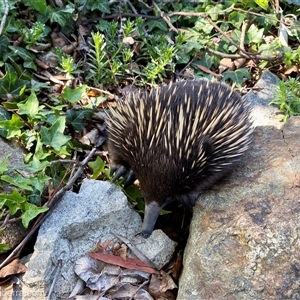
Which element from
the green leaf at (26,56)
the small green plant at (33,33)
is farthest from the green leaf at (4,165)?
the small green plant at (33,33)

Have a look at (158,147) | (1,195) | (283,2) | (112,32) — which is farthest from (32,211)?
(283,2)

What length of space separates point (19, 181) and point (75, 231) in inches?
16.7

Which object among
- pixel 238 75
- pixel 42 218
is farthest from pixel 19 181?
pixel 238 75

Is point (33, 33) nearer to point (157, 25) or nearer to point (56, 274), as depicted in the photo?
point (157, 25)

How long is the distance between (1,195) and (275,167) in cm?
157

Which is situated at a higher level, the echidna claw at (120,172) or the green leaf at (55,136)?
the green leaf at (55,136)

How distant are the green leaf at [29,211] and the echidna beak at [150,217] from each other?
1.81 feet

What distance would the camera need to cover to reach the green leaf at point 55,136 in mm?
3258

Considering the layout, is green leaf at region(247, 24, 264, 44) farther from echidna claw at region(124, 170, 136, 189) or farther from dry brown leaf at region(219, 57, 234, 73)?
echidna claw at region(124, 170, 136, 189)

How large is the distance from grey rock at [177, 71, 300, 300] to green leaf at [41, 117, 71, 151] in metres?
0.94

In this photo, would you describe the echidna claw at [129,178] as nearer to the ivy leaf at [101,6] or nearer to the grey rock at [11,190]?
the grey rock at [11,190]

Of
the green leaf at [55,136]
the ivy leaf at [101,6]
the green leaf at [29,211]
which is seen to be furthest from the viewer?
the ivy leaf at [101,6]

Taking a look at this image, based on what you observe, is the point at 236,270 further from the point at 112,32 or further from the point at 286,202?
the point at 112,32

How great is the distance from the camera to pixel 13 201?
113 inches
